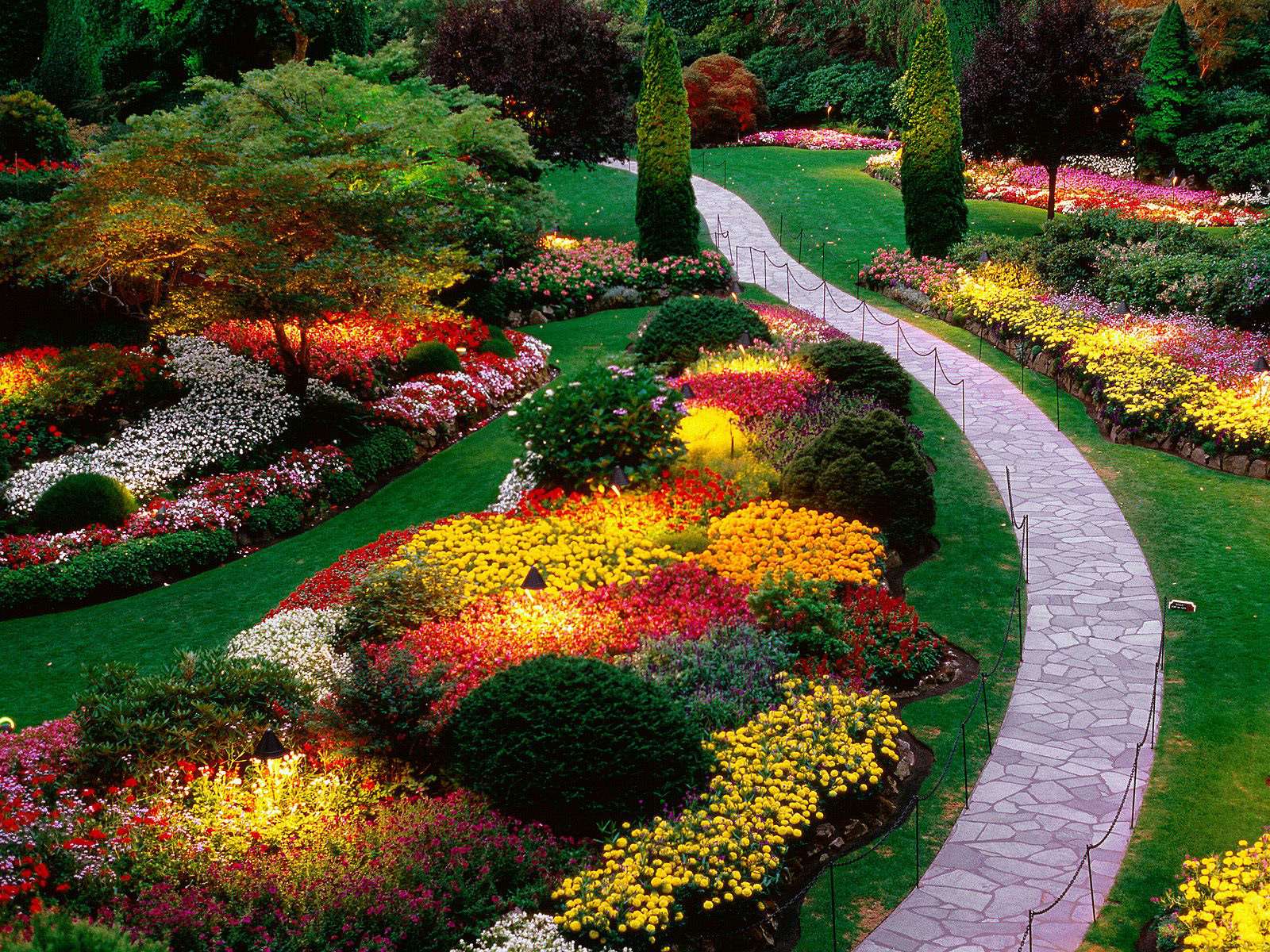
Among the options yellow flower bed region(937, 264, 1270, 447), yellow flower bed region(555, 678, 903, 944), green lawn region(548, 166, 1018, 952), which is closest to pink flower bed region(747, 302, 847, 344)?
green lawn region(548, 166, 1018, 952)

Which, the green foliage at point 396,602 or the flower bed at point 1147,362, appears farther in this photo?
the flower bed at point 1147,362

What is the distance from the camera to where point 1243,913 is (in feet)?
19.1

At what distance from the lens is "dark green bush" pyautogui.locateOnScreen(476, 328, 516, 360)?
19.2 m

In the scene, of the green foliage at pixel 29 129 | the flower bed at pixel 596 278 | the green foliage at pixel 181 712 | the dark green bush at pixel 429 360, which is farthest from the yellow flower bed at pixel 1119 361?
the green foliage at pixel 29 129

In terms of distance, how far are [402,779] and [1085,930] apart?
446 centimetres

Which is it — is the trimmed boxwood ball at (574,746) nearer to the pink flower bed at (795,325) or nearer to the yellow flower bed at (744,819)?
the yellow flower bed at (744,819)

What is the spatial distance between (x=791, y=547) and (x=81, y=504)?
812cm

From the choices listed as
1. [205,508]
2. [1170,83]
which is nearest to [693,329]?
[205,508]

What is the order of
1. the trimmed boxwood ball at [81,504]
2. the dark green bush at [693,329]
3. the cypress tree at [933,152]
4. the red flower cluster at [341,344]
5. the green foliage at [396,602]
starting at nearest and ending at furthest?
the green foliage at [396,602], the trimmed boxwood ball at [81,504], the red flower cluster at [341,344], the dark green bush at [693,329], the cypress tree at [933,152]

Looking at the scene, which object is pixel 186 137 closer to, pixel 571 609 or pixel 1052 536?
pixel 571 609

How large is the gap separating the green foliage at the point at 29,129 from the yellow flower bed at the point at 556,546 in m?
12.0

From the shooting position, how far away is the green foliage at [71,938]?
4.66 meters

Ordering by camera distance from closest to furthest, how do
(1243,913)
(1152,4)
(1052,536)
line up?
(1243,913)
(1052,536)
(1152,4)

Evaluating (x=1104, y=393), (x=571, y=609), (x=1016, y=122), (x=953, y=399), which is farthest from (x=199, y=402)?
(x=1016, y=122)
